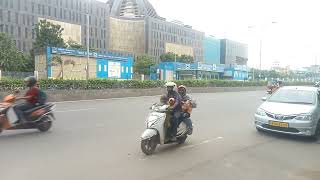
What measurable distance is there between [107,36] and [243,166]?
11189 centimetres

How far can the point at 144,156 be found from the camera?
748cm

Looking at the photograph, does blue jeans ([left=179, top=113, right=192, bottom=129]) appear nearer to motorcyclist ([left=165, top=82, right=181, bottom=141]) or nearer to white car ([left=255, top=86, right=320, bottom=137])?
motorcyclist ([left=165, top=82, right=181, bottom=141])

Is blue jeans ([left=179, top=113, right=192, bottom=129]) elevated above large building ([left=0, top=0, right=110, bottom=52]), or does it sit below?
below

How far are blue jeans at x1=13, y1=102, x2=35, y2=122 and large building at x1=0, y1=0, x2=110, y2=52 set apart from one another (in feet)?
281

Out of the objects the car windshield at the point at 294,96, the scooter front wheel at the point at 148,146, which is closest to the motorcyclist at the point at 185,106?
the scooter front wheel at the point at 148,146

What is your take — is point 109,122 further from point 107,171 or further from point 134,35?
point 134,35

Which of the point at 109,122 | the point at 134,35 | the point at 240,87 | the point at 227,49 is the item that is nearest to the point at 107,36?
the point at 134,35

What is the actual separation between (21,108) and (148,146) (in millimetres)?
3899

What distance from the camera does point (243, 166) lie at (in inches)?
275

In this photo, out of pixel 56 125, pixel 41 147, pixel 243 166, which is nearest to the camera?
pixel 243 166

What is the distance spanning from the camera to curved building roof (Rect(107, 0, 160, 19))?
141625mm

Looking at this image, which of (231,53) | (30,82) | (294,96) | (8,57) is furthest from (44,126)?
(231,53)

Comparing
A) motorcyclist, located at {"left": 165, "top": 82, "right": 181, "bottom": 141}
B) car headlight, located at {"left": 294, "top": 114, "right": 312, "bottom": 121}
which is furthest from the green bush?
car headlight, located at {"left": 294, "top": 114, "right": 312, "bottom": 121}

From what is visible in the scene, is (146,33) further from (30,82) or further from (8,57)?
(30,82)
